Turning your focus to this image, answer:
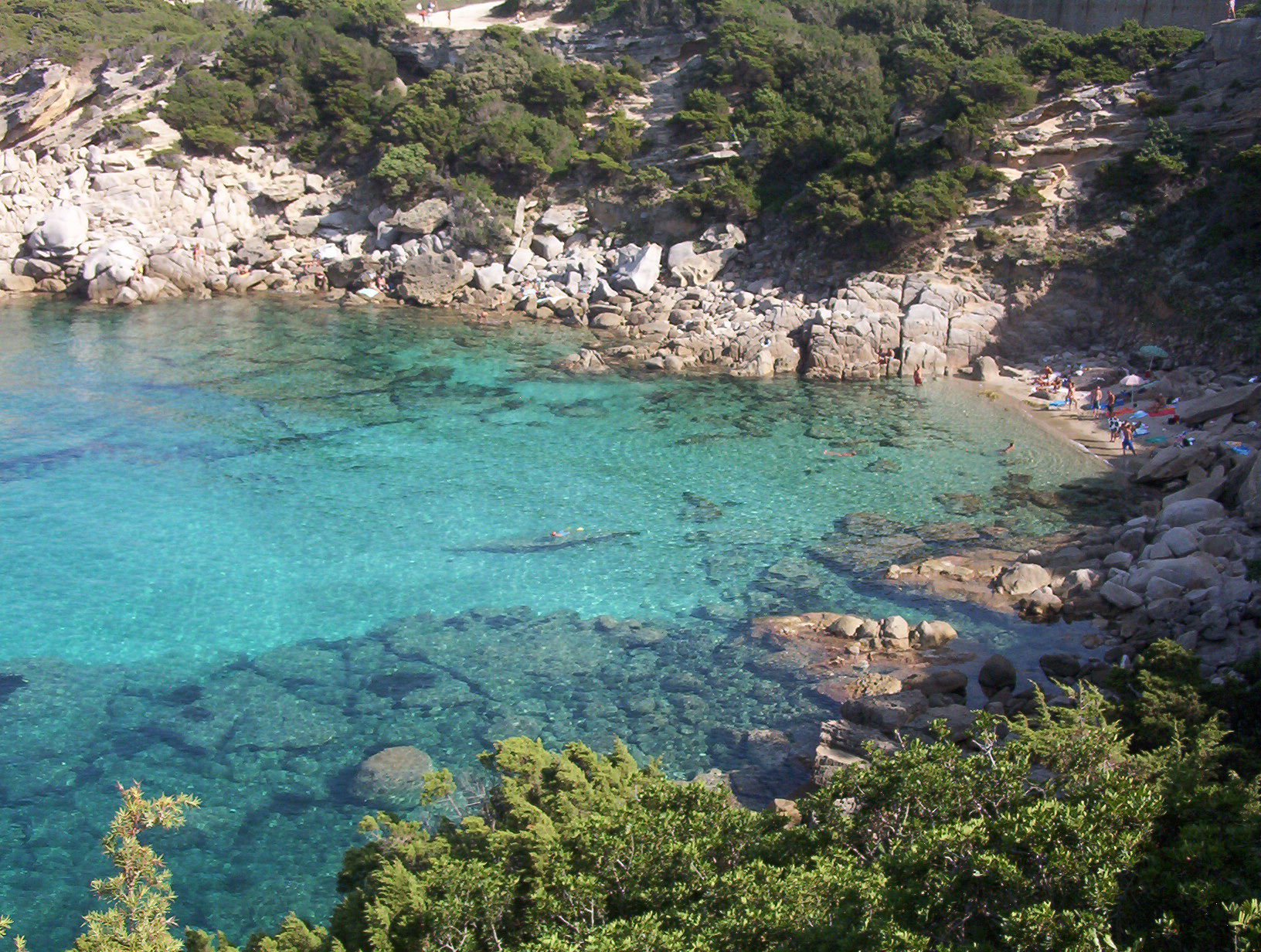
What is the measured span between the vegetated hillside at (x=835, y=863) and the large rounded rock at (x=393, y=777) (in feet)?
8.12

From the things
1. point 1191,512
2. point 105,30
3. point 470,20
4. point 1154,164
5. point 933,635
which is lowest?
point 933,635

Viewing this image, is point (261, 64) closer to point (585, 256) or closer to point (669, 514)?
point (585, 256)

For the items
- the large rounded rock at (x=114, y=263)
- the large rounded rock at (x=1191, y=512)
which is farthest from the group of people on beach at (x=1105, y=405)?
the large rounded rock at (x=114, y=263)

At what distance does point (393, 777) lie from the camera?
12.0 meters

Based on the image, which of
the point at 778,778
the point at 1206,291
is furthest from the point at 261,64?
the point at 778,778

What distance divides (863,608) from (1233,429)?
37.2 feet

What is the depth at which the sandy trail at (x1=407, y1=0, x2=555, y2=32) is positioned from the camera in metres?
53.5

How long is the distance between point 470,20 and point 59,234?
2797cm

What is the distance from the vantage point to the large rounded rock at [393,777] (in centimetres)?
1173

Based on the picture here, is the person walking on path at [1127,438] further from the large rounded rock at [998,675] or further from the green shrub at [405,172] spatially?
the green shrub at [405,172]

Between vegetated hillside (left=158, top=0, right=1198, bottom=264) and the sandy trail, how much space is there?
3.54 meters

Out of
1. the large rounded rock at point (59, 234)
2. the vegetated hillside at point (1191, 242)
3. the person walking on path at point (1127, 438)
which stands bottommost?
the person walking on path at point (1127, 438)

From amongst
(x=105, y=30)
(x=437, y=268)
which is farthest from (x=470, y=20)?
(x=437, y=268)

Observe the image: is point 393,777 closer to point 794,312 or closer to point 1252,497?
point 1252,497
